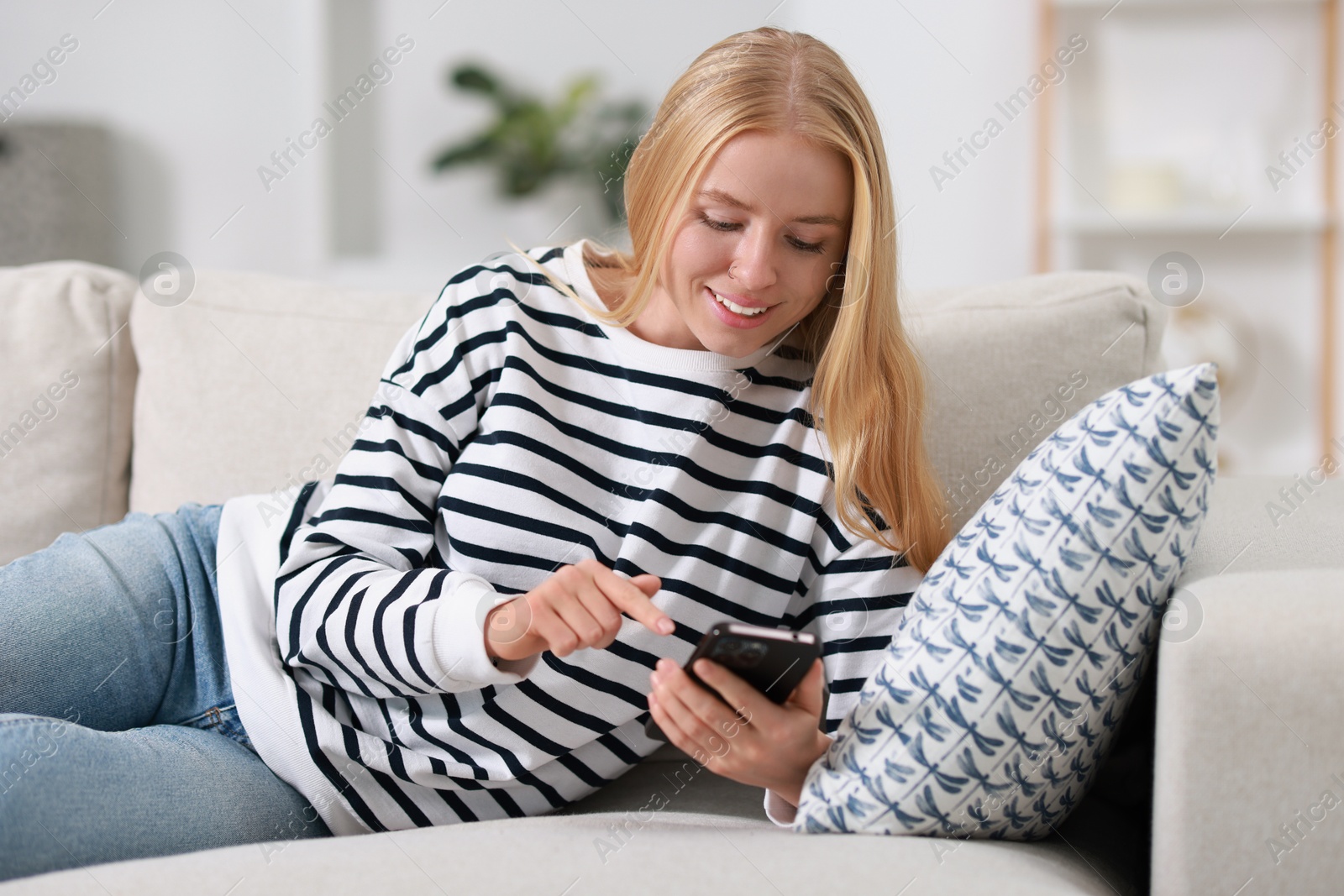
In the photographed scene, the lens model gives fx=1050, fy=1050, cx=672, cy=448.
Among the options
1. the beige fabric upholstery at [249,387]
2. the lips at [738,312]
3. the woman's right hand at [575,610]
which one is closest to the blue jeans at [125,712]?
the beige fabric upholstery at [249,387]

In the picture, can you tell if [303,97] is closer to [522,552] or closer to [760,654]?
[522,552]

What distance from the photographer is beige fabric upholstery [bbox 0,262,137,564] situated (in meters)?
1.29

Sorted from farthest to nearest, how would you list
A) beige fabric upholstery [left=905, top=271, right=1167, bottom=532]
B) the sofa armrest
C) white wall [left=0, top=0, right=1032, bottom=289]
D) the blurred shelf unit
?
white wall [left=0, top=0, right=1032, bottom=289] → the blurred shelf unit → beige fabric upholstery [left=905, top=271, right=1167, bottom=532] → the sofa armrest

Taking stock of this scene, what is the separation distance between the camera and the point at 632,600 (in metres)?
0.79

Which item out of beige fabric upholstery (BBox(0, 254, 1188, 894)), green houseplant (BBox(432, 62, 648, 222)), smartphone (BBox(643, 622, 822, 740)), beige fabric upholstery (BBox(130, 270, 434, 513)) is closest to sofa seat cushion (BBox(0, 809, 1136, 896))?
beige fabric upholstery (BBox(0, 254, 1188, 894))

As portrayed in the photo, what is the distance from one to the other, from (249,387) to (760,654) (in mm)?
829

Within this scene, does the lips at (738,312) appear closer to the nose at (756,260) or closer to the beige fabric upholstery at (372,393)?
the nose at (756,260)

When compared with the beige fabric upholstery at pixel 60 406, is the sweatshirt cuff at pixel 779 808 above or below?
below

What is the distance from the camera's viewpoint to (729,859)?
73cm

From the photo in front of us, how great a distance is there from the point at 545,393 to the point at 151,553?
1.50 feet

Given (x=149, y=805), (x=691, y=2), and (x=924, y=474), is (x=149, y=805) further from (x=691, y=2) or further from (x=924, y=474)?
(x=691, y=2)

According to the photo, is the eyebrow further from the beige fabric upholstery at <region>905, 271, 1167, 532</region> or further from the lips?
the beige fabric upholstery at <region>905, 271, 1167, 532</region>

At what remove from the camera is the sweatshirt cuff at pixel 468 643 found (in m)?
0.85

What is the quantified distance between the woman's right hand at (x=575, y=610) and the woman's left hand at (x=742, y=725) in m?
0.05
